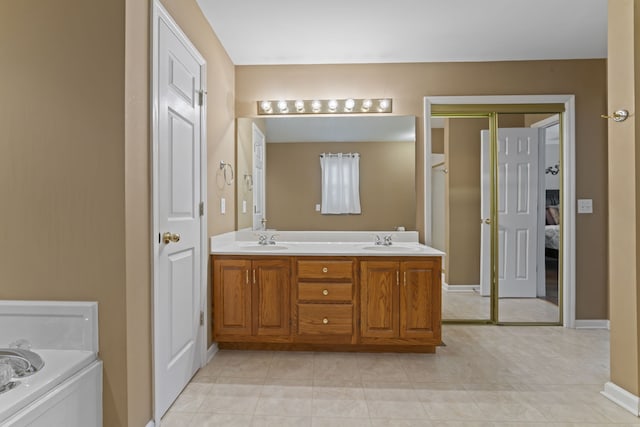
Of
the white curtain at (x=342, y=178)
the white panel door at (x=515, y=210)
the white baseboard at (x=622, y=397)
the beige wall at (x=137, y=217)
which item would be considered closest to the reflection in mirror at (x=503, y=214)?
the white panel door at (x=515, y=210)

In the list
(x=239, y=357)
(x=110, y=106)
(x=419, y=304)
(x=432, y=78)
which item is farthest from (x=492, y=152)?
(x=110, y=106)

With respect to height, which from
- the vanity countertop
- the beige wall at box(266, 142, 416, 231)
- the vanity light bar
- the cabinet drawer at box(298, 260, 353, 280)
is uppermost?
the vanity light bar

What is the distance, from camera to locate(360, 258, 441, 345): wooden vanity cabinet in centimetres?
261

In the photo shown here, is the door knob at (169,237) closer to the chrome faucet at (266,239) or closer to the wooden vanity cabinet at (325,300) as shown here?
the wooden vanity cabinet at (325,300)

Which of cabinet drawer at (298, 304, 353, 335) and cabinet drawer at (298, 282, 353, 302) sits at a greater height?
cabinet drawer at (298, 282, 353, 302)

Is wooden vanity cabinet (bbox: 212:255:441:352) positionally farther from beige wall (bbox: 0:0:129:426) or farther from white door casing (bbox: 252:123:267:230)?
beige wall (bbox: 0:0:129:426)

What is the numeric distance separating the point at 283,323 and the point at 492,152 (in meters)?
2.44

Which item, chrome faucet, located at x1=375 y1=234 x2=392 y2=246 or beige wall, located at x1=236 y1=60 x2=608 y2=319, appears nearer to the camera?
chrome faucet, located at x1=375 y1=234 x2=392 y2=246

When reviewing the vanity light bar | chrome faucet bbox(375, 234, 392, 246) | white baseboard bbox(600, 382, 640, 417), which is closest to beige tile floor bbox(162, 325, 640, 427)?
white baseboard bbox(600, 382, 640, 417)

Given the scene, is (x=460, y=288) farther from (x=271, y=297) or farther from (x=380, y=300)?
(x=271, y=297)

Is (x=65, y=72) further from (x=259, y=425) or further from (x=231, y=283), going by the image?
(x=259, y=425)

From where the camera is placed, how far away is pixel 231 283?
8.83 ft

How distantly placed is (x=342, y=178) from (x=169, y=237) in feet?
5.62

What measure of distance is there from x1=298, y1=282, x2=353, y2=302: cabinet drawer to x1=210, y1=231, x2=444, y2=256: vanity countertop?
231 mm
